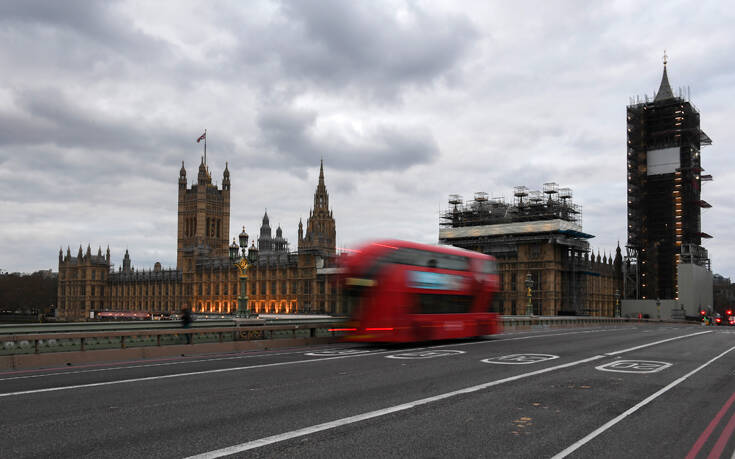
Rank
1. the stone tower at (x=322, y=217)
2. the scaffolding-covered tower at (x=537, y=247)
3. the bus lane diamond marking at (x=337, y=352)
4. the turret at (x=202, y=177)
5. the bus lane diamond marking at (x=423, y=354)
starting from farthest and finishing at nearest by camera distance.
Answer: the turret at (x=202, y=177)
the stone tower at (x=322, y=217)
the scaffolding-covered tower at (x=537, y=247)
the bus lane diamond marking at (x=337, y=352)
the bus lane diamond marking at (x=423, y=354)

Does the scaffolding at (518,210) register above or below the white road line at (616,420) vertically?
above

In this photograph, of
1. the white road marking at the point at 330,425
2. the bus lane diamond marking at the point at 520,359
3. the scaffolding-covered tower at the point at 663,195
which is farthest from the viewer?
the scaffolding-covered tower at the point at 663,195

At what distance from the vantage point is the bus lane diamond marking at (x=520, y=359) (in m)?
18.7

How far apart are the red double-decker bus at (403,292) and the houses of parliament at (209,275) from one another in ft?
207

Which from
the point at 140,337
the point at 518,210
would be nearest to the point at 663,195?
the point at 518,210

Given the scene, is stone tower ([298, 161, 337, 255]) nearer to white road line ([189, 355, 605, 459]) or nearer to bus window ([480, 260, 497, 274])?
bus window ([480, 260, 497, 274])

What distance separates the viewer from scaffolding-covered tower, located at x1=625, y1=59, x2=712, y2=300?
106812mm

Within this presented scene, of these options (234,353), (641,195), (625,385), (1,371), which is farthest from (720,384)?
(641,195)

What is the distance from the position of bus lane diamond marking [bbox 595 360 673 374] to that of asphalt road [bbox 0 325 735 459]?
107 mm

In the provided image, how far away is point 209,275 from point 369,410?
12640 centimetres

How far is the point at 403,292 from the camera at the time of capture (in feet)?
76.7

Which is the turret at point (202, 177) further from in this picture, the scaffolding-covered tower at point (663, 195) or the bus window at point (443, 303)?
the bus window at point (443, 303)

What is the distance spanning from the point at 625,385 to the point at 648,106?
375ft

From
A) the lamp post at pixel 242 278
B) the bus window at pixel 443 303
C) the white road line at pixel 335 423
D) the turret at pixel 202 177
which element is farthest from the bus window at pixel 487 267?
the turret at pixel 202 177
